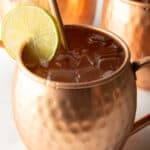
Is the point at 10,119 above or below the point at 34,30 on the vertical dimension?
below

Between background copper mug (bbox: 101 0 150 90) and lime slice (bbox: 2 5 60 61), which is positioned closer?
lime slice (bbox: 2 5 60 61)

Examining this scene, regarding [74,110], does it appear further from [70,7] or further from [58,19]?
[70,7]

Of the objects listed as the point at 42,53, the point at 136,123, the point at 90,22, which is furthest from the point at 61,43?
the point at 90,22

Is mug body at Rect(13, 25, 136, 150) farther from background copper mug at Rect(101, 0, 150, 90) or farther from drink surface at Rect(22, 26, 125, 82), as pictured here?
background copper mug at Rect(101, 0, 150, 90)

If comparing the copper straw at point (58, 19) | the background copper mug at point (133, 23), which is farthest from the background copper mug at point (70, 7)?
the copper straw at point (58, 19)

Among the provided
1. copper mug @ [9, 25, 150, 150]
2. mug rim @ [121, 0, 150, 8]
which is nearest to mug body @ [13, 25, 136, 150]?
copper mug @ [9, 25, 150, 150]

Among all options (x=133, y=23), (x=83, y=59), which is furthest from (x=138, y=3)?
(x=83, y=59)

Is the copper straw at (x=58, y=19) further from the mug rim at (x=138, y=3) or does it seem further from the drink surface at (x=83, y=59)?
the mug rim at (x=138, y=3)
